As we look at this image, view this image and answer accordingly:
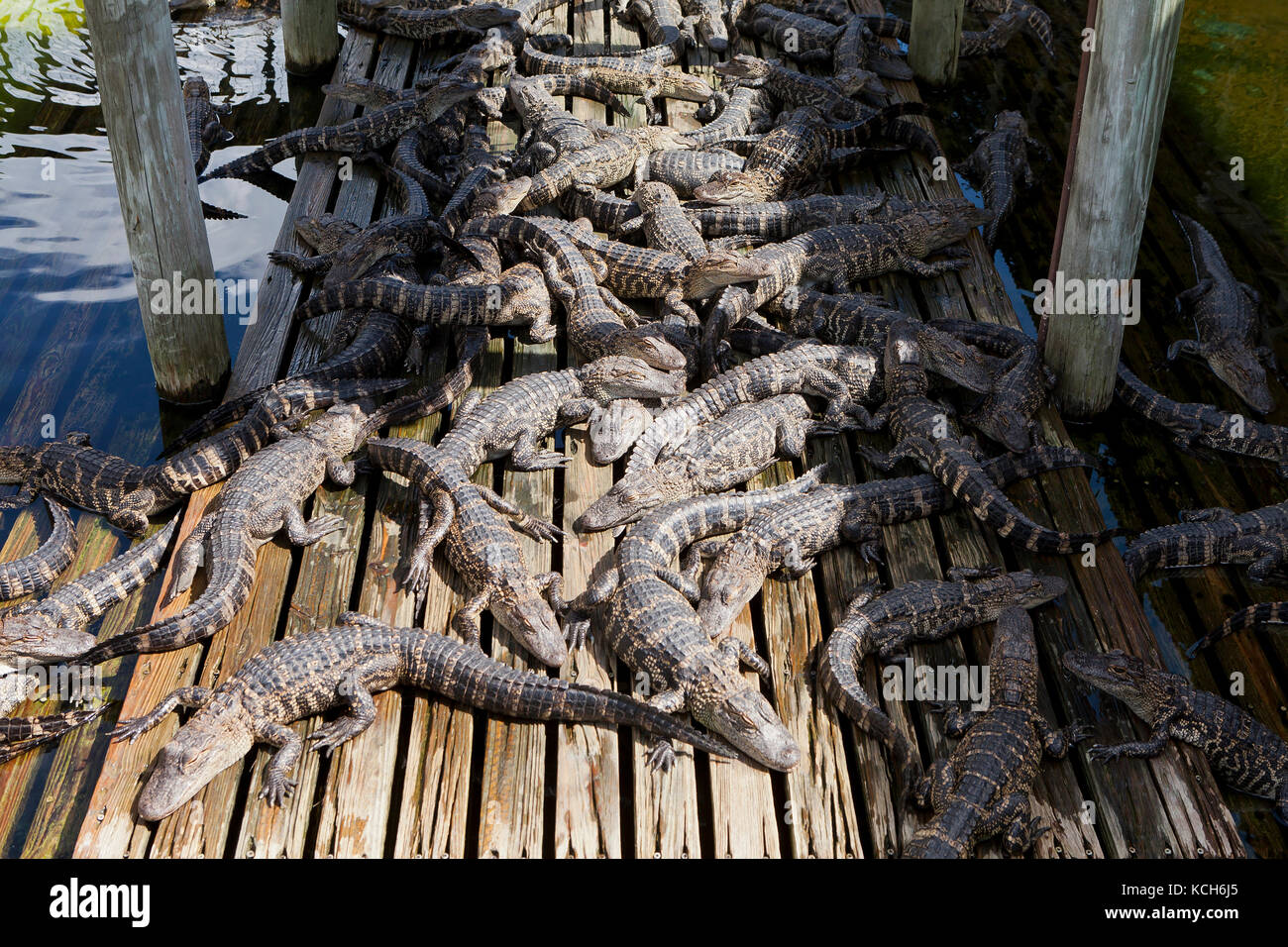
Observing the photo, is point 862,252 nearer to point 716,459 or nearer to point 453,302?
point 716,459

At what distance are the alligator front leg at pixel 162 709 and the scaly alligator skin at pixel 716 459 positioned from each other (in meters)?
1.60

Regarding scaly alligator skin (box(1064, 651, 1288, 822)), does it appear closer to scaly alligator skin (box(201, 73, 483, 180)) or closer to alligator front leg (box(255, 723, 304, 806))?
alligator front leg (box(255, 723, 304, 806))

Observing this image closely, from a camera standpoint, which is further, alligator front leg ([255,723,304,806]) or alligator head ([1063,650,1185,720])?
alligator head ([1063,650,1185,720])

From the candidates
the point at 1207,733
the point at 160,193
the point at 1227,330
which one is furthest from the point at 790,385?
the point at 160,193

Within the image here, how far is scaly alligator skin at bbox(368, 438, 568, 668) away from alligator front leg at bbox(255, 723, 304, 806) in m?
0.71

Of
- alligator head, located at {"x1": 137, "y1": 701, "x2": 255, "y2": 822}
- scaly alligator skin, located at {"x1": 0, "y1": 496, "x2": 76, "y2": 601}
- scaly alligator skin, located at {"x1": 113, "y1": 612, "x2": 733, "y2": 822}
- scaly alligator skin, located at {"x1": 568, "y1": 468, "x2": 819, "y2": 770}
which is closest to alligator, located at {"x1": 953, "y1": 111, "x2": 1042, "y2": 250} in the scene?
scaly alligator skin, located at {"x1": 568, "y1": 468, "x2": 819, "y2": 770}

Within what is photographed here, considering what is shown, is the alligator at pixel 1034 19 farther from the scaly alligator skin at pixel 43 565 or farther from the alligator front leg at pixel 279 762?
the alligator front leg at pixel 279 762

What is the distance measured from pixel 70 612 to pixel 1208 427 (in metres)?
5.22

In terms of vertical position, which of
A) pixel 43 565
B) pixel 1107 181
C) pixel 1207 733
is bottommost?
pixel 43 565

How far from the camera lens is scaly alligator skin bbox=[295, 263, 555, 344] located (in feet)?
18.1

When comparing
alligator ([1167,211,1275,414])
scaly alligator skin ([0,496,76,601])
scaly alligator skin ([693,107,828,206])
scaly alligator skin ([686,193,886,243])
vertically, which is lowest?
scaly alligator skin ([0,496,76,601])

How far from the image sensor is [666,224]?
6078 millimetres
